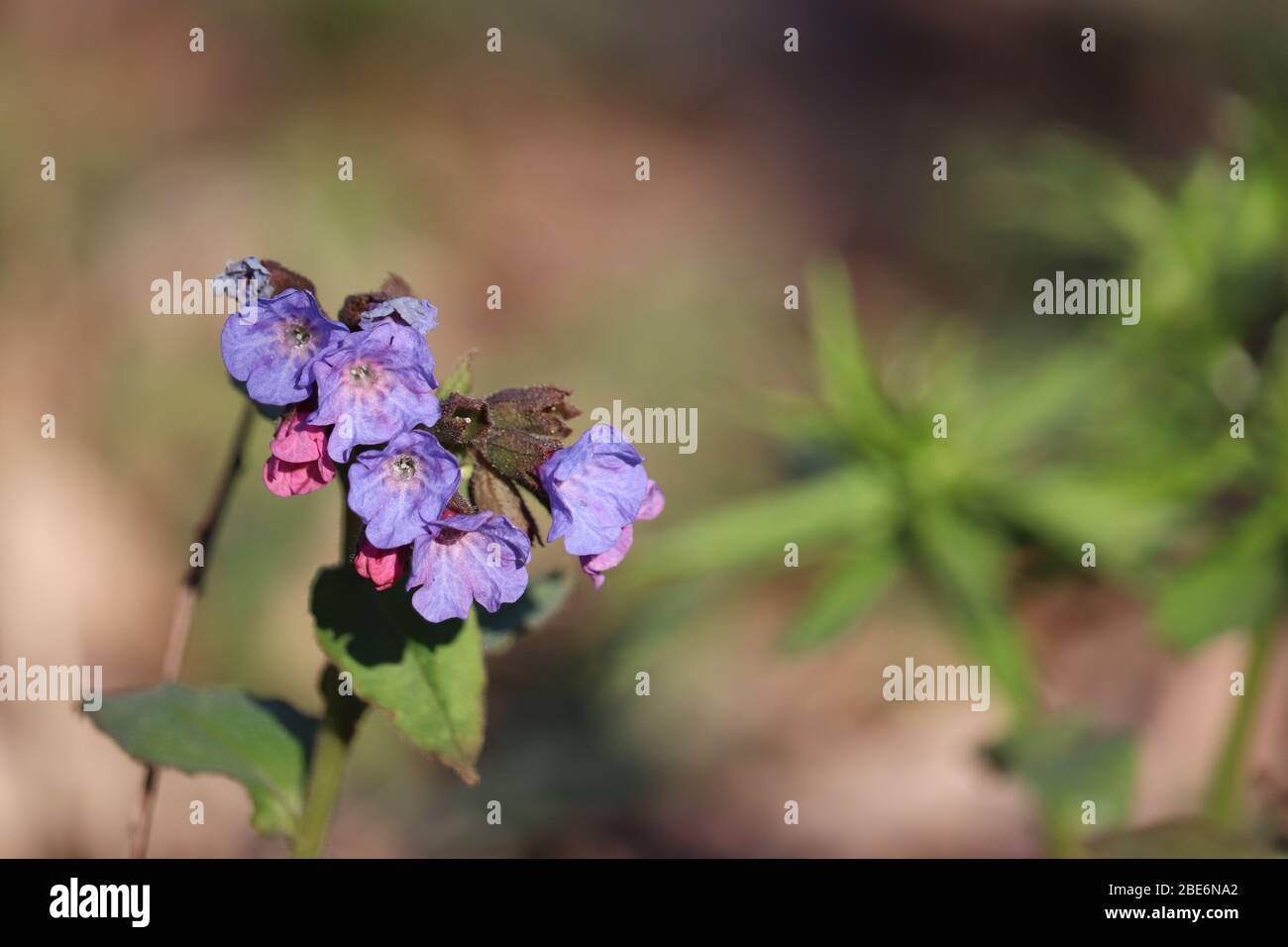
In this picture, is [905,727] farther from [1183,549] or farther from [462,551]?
[462,551]

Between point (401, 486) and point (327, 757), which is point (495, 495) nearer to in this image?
point (401, 486)

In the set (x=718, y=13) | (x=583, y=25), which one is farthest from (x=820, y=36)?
(x=583, y=25)

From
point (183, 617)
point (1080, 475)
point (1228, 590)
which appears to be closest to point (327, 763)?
point (183, 617)

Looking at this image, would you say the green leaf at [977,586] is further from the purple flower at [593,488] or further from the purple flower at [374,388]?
the purple flower at [374,388]

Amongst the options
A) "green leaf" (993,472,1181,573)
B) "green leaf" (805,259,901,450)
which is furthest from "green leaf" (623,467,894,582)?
"green leaf" (993,472,1181,573)

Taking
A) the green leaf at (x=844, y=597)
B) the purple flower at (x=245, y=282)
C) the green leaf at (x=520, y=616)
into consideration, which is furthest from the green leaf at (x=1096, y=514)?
the purple flower at (x=245, y=282)

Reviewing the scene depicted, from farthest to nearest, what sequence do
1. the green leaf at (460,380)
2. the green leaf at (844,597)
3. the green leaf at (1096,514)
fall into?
the green leaf at (1096,514), the green leaf at (844,597), the green leaf at (460,380)

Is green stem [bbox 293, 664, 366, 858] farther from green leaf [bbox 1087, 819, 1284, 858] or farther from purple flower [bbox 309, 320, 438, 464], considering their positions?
green leaf [bbox 1087, 819, 1284, 858]
